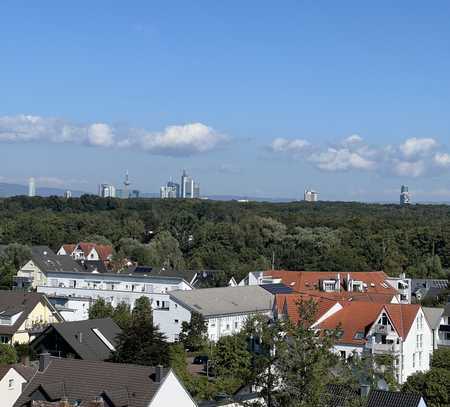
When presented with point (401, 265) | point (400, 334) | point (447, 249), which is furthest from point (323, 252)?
point (400, 334)

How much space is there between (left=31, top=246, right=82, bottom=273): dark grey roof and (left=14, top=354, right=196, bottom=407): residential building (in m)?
42.5

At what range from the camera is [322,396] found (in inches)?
800

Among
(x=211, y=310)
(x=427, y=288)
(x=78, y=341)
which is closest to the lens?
(x=78, y=341)

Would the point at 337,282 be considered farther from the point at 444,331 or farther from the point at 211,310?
the point at 444,331

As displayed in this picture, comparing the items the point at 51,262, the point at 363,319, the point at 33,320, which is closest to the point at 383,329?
the point at 363,319

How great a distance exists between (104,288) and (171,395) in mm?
37106

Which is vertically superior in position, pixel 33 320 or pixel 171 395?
pixel 171 395

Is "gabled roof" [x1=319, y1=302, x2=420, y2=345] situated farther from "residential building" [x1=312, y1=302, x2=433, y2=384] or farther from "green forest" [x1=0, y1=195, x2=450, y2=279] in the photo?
"green forest" [x1=0, y1=195, x2=450, y2=279]

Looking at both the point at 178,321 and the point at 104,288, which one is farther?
the point at 104,288

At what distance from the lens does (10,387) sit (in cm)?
2850

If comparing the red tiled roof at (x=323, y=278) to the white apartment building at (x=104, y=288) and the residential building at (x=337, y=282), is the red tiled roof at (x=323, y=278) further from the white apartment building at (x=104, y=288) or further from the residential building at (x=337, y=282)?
the white apartment building at (x=104, y=288)

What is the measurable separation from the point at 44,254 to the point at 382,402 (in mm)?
53063

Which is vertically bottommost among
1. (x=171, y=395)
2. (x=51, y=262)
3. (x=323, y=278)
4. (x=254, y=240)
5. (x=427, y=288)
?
(x=427, y=288)

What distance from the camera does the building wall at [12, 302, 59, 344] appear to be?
147ft
